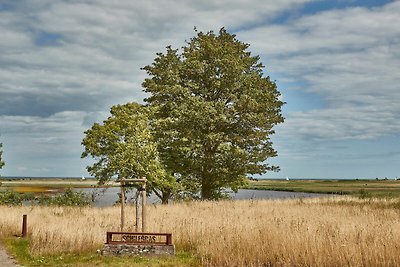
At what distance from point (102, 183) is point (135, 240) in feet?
76.6

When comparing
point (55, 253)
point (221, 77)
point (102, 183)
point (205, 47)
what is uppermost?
point (205, 47)

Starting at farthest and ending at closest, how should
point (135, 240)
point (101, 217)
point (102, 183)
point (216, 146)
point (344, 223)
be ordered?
point (102, 183)
point (216, 146)
point (101, 217)
point (344, 223)
point (135, 240)

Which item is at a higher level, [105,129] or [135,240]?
[105,129]

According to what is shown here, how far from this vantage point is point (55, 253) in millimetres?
17047

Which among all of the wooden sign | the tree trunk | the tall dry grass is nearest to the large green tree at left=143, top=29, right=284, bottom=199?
the tree trunk

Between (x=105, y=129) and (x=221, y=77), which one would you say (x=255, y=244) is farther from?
(x=105, y=129)

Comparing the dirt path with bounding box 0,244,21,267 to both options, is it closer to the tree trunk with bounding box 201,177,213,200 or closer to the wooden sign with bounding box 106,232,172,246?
the wooden sign with bounding box 106,232,172,246

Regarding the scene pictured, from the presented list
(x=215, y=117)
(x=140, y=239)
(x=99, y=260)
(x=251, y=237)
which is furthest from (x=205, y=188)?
(x=99, y=260)

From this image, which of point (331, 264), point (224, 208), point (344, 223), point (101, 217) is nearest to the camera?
point (331, 264)

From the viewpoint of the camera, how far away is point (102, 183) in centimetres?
3938

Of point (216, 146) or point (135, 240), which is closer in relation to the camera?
point (135, 240)

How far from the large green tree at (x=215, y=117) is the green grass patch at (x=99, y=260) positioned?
1807 cm

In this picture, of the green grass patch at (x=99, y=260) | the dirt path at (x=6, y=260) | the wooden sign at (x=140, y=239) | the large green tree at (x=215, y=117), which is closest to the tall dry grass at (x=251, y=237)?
the green grass patch at (x=99, y=260)

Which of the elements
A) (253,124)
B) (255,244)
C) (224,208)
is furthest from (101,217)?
(253,124)
